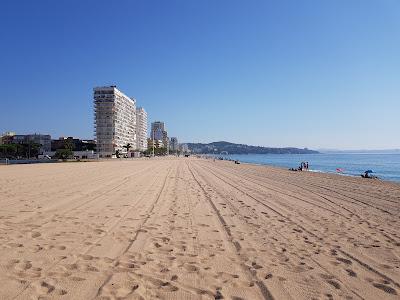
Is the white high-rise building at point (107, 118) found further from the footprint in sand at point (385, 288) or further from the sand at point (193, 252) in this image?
the footprint in sand at point (385, 288)

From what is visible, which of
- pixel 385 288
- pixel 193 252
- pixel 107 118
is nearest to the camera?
pixel 385 288

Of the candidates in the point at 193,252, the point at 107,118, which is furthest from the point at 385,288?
the point at 107,118

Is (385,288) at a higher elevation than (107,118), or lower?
lower

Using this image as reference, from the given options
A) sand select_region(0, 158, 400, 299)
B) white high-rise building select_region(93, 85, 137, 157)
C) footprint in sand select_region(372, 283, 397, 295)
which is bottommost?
footprint in sand select_region(372, 283, 397, 295)

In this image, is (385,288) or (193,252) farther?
(193,252)

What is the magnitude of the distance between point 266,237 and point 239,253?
1461 mm

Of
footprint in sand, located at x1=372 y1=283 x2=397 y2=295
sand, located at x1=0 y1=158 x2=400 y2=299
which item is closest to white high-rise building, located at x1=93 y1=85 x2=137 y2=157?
sand, located at x1=0 y1=158 x2=400 y2=299

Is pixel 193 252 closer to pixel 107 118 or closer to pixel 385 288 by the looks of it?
pixel 385 288

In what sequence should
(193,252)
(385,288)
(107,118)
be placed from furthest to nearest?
(107,118)
(193,252)
(385,288)

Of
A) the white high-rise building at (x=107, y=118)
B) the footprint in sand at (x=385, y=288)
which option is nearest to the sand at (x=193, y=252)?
the footprint in sand at (x=385, y=288)

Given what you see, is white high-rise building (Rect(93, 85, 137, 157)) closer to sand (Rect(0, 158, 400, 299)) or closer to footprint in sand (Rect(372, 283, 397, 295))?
sand (Rect(0, 158, 400, 299))

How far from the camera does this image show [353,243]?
702cm

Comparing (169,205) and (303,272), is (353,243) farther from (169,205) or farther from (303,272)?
(169,205)

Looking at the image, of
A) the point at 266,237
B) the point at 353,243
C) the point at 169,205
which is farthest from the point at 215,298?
the point at 169,205
